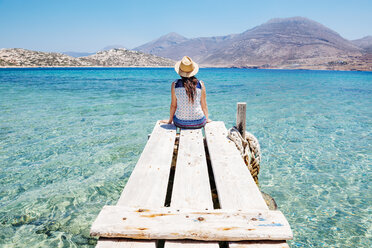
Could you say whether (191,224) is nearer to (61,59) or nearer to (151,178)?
(151,178)

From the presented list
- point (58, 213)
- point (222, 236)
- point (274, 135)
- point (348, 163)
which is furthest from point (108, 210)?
point (274, 135)

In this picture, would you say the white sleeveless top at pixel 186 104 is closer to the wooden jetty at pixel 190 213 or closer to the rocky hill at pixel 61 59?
the wooden jetty at pixel 190 213

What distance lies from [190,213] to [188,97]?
2.81m

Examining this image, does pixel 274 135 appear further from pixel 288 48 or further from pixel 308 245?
pixel 288 48

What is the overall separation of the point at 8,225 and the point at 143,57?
155401 millimetres

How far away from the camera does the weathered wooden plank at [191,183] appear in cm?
184

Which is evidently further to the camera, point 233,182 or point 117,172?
point 117,172

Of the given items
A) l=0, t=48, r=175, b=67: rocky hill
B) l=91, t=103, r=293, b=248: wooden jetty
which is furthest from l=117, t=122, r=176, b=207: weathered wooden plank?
l=0, t=48, r=175, b=67: rocky hill

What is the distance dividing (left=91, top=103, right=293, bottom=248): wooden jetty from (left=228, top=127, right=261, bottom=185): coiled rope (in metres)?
0.84

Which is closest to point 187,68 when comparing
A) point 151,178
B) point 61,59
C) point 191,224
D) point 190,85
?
point 190,85

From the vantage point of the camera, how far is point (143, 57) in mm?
150625

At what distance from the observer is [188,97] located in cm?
453

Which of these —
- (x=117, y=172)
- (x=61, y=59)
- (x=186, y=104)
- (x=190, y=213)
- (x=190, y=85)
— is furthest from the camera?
(x=61, y=59)

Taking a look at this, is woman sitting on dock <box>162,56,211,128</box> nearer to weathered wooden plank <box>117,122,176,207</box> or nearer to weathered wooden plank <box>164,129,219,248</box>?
weathered wooden plank <box>117,122,176,207</box>
